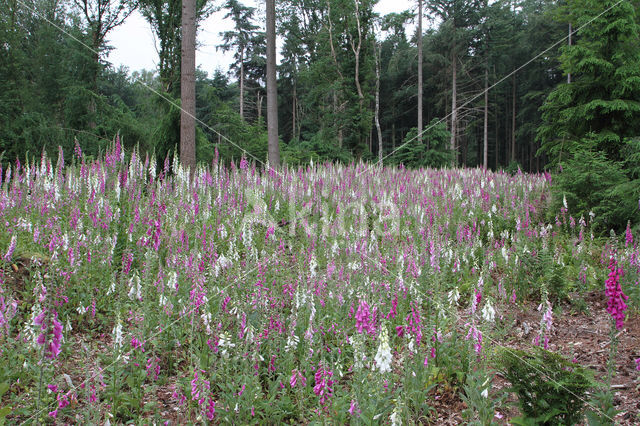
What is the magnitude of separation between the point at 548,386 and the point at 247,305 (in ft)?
6.18

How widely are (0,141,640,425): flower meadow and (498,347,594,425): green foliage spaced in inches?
8.3

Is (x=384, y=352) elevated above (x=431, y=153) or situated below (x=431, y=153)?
below

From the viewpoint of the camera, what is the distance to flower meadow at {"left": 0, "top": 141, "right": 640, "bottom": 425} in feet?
7.88

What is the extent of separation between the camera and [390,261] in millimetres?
4602

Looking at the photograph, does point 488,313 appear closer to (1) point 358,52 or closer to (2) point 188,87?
(2) point 188,87

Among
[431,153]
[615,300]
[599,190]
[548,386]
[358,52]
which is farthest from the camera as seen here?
[358,52]

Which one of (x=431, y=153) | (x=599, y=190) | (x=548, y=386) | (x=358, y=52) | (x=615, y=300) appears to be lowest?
(x=548, y=386)

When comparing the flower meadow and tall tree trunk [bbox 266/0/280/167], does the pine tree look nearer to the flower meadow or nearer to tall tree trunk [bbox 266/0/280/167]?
the flower meadow

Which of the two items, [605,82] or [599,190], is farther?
[605,82]

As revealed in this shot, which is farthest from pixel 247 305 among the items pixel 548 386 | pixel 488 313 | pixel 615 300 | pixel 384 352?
pixel 615 300

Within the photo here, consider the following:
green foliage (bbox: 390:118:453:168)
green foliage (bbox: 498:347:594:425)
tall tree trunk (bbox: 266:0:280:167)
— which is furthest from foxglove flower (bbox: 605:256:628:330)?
green foliage (bbox: 390:118:453:168)

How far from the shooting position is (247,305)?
2.83 metres

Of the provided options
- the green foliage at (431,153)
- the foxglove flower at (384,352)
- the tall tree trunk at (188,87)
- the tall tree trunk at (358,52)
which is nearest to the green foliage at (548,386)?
the foxglove flower at (384,352)

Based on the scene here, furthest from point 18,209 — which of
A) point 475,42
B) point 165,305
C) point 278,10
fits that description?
point 475,42
